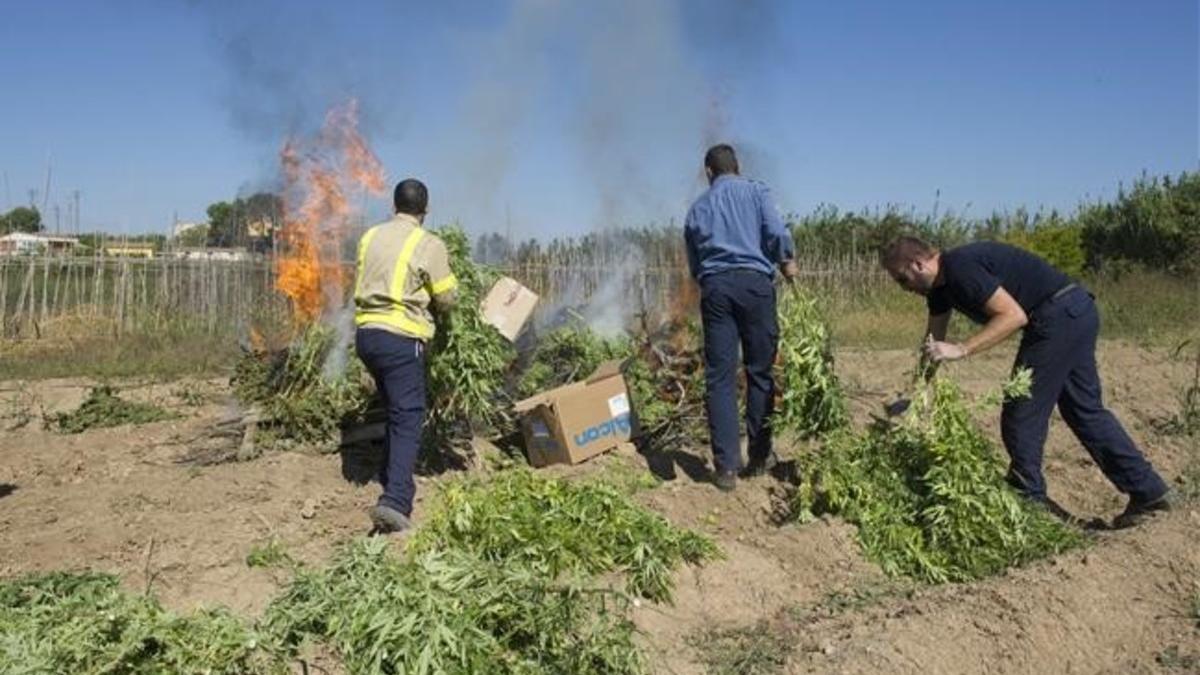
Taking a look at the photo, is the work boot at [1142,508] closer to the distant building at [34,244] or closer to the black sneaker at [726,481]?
the black sneaker at [726,481]

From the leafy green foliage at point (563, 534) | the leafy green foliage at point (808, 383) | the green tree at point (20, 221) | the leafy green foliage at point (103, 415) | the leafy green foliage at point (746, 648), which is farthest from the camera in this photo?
the green tree at point (20, 221)

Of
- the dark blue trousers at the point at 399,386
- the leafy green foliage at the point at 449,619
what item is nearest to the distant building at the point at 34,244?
the dark blue trousers at the point at 399,386

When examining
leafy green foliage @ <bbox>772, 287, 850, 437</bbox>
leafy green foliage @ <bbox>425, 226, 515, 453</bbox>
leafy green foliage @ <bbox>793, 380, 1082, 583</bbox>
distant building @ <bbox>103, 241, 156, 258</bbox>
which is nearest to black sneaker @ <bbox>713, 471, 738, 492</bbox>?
leafy green foliage @ <bbox>772, 287, 850, 437</bbox>

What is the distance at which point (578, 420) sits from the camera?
7.17 meters

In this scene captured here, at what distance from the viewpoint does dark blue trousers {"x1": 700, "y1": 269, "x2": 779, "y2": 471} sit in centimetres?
663

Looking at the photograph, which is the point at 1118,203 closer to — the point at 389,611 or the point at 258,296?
the point at 258,296

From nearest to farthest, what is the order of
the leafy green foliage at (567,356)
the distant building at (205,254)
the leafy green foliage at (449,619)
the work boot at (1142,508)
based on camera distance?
the leafy green foliage at (449,619), the work boot at (1142,508), the leafy green foliage at (567,356), the distant building at (205,254)

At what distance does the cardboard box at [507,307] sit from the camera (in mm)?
7150

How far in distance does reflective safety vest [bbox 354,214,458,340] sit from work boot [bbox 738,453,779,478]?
89.2 inches

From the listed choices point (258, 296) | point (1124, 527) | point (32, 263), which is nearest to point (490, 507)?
point (1124, 527)

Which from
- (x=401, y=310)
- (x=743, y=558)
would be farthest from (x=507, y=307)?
(x=743, y=558)

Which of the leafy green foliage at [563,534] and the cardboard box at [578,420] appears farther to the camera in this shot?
the cardboard box at [578,420]

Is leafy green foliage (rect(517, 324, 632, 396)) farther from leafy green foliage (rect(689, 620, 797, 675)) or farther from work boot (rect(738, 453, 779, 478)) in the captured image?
leafy green foliage (rect(689, 620, 797, 675))

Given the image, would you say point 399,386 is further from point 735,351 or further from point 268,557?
point 735,351
